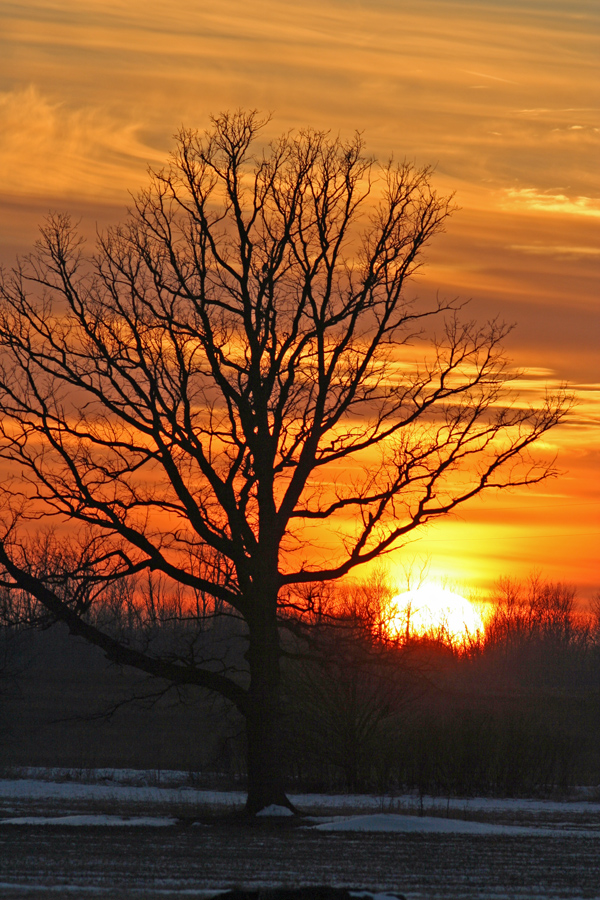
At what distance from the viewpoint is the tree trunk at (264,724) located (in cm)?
2134

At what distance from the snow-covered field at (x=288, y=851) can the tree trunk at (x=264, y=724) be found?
0.76m

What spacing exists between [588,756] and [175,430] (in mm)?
29769

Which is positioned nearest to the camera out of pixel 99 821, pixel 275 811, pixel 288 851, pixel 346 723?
pixel 288 851

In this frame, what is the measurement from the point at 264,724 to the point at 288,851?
6213 mm

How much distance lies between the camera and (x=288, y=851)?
15320 millimetres

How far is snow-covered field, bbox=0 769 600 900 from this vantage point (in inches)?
456

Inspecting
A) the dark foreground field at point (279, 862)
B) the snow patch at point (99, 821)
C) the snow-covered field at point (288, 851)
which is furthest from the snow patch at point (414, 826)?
the snow patch at point (99, 821)

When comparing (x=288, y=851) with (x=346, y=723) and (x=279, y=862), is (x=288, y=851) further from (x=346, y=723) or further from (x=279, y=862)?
(x=346, y=723)

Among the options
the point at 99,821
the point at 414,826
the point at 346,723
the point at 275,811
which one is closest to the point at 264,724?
the point at 275,811

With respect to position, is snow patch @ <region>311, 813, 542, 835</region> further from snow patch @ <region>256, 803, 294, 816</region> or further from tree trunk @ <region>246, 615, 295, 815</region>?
tree trunk @ <region>246, 615, 295, 815</region>

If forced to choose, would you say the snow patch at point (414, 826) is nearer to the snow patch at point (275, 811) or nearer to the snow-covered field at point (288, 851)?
the snow-covered field at point (288, 851)

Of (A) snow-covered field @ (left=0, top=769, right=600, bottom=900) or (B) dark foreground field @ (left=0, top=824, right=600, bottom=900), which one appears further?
(A) snow-covered field @ (left=0, top=769, right=600, bottom=900)

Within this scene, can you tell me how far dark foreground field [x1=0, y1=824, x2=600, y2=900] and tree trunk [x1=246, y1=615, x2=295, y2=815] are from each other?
2.05m

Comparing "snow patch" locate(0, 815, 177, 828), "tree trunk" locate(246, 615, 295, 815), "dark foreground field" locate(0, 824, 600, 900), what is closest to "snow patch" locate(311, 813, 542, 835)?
"dark foreground field" locate(0, 824, 600, 900)
